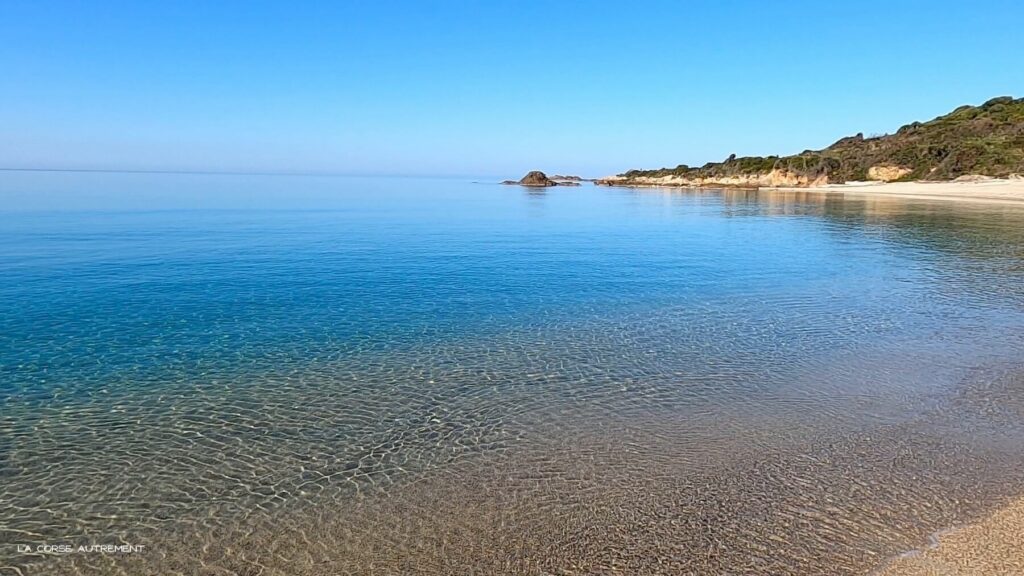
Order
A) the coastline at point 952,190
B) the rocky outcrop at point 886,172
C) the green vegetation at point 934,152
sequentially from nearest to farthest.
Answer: the coastline at point 952,190 → the green vegetation at point 934,152 → the rocky outcrop at point 886,172

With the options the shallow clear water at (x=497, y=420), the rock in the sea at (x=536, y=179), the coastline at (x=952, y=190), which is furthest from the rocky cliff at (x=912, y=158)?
the shallow clear water at (x=497, y=420)

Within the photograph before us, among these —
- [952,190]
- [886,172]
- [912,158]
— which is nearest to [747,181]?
[886,172]

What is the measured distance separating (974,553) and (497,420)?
499cm

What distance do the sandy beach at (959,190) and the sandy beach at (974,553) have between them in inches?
2459

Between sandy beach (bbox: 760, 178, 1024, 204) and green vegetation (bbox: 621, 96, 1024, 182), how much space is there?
12.1 ft

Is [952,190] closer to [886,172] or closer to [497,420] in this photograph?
[886,172]

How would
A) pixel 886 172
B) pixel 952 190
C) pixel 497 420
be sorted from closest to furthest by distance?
pixel 497 420, pixel 952 190, pixel 886 172

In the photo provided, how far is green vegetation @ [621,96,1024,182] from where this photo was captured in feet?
246

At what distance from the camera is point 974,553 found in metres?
4.78

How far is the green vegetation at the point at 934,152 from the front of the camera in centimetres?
7506

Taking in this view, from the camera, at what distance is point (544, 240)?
30297 millimetres

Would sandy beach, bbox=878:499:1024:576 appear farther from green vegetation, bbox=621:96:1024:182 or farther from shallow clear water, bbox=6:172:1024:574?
green vegetation, bbox=621:96:1024:182

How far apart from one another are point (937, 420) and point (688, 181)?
439 feet

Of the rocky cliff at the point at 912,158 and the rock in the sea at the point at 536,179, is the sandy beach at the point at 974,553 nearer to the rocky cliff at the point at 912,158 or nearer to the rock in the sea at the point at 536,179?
the rocky cliff at the point at 912,158
